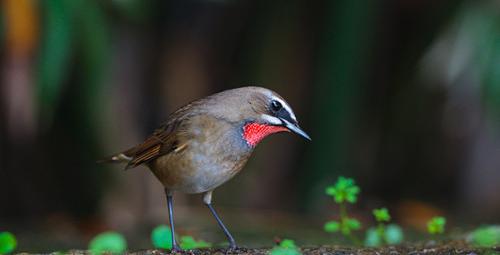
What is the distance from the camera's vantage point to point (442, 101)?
9648 millimetres

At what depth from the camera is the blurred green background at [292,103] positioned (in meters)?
7.88

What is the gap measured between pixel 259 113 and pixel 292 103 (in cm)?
468

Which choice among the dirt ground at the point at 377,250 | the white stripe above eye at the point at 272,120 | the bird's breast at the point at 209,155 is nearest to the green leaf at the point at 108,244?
the dirt ground at the point at 377,250

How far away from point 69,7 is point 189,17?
2.30 metres

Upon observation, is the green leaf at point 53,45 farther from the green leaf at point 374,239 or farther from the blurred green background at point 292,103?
the green leaf at point 374,239

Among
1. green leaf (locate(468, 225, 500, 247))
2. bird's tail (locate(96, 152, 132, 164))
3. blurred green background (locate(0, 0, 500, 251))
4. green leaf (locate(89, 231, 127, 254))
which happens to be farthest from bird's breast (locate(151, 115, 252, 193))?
blurred green background (locate(0, 0, 500, 251))

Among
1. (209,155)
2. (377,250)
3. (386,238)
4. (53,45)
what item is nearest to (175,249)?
(209,155)

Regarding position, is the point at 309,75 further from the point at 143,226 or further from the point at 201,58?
the point at 143,226

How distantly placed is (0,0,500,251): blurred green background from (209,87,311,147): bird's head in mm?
2577

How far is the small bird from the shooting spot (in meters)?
4.93

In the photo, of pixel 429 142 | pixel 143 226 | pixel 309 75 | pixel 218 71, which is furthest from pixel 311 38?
pixel 143 226

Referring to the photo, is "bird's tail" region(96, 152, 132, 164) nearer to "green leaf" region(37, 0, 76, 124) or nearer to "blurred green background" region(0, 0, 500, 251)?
"green leaf" region(37, 0, 76, 124)

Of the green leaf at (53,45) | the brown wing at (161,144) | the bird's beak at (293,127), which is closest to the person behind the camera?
the bird's beak at (293,127)

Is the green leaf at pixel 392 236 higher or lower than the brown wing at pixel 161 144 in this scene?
lower
